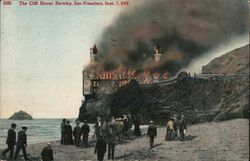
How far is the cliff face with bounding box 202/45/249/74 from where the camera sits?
1505cm

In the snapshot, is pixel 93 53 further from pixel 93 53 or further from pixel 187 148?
pixel 187 148

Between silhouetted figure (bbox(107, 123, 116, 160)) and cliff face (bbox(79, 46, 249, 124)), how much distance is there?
41 cm

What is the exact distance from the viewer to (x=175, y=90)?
15.4m

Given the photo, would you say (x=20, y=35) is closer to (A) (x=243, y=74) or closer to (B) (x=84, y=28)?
(B) (x=84, y=28)

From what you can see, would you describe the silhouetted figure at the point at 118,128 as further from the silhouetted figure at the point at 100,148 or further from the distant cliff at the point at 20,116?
the distant cliff at the point at 20,116

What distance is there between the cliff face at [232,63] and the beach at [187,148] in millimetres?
1402

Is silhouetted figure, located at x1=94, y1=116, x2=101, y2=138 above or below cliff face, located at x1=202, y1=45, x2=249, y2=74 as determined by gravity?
below

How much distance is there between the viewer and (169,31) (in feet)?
50.0

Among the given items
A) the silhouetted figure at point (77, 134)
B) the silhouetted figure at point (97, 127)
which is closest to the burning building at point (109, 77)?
the silhouetted figure at point (97, 127)

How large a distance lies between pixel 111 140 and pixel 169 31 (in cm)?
338

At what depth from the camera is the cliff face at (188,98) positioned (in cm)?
1523

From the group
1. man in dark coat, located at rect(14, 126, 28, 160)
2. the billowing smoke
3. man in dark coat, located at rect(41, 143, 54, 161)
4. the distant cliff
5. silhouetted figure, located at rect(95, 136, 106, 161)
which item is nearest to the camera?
man in dark coat, located at rect(41, 143, 54, 161)

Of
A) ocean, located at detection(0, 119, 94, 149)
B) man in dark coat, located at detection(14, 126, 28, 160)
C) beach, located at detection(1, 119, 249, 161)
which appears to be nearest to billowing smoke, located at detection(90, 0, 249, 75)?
beach, located at detection(1, 119, 249, 161)

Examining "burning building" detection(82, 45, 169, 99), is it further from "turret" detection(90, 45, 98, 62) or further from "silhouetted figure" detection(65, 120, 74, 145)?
"silhouetted figure" detection(65, 120, 74, 145)
